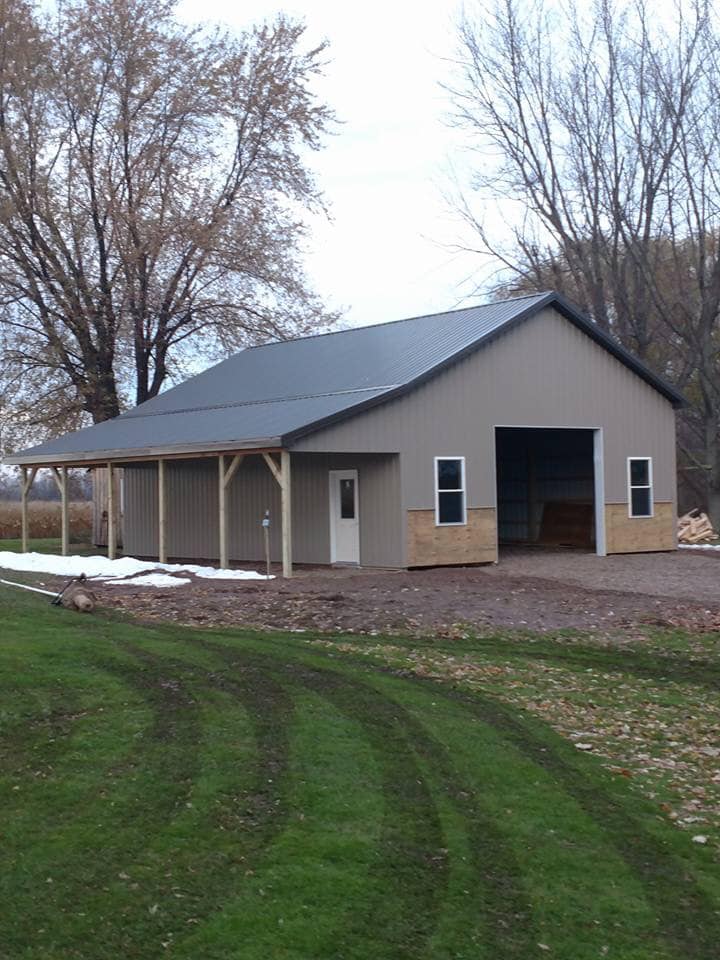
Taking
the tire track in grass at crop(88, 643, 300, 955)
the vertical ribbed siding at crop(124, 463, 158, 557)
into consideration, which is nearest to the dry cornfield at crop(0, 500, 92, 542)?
the vertical ribbed siding at crop(124, 463, 158, 557)

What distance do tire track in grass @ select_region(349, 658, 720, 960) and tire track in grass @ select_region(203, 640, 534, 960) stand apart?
0.69m

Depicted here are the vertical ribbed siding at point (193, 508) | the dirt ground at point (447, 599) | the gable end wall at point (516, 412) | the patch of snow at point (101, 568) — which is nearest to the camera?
the dirt ground at point (447, 599)

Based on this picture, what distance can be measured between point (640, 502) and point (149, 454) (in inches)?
435

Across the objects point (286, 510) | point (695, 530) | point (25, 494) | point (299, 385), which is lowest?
point (695, 530)

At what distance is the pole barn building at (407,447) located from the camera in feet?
72.5

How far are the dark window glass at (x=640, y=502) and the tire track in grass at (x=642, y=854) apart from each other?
56.2 ft

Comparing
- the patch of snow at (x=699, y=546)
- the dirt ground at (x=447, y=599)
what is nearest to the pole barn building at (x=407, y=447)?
the dirt ground at (x=447, y=599)

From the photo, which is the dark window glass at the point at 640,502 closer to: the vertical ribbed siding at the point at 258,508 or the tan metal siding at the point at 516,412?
the tan metal siding at the point at 516,412

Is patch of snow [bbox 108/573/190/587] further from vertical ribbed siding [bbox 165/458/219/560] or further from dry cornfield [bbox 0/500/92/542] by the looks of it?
dry cornfield [bbox 0/500/92/542]

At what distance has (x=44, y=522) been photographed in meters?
41.4

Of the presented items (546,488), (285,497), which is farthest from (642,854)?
(546,488)

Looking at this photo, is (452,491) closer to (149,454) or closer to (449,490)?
(449,490)

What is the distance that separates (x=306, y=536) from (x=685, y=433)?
2285 centimetres

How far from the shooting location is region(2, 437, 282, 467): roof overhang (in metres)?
20.6
